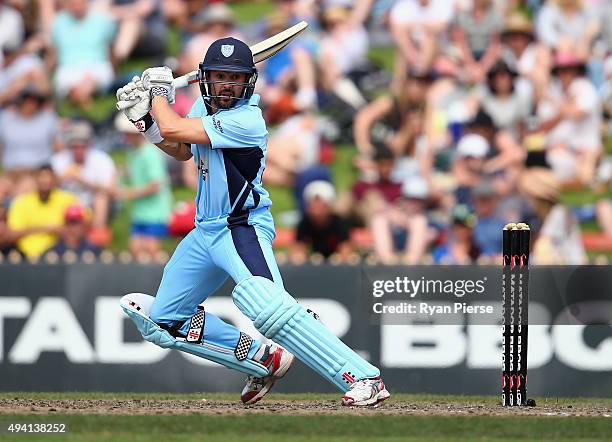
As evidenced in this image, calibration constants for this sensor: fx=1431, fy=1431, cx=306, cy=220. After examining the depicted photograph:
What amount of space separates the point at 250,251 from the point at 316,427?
1163mm

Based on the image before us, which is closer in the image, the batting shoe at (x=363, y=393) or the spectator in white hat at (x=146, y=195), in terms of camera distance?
the batting shoe at (x=363, y=393)

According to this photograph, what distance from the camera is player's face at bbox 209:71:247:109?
26.2 ft

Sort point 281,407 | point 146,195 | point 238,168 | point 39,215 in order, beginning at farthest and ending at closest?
point 146,195
point 39,215
point 281,407
point 238,168

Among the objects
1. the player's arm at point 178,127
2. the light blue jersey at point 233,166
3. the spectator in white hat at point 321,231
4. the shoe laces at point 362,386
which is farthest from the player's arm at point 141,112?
the spectator in white hat at point 321,231

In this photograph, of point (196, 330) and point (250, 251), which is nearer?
point (250, 251)

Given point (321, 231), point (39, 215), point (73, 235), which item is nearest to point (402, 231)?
point (321, 231)

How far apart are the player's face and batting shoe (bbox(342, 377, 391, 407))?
1723 millimetres

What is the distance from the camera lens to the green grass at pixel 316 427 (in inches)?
275

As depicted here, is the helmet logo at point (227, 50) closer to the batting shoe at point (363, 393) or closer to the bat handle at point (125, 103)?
the bat handle at point (125, 103)

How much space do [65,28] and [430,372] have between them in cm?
594

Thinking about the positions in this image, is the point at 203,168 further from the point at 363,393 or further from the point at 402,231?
the point at 402,231

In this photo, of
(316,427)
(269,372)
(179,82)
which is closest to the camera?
(316,427)

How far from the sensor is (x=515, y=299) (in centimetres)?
829

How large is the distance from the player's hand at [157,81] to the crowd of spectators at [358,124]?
13.4ft
